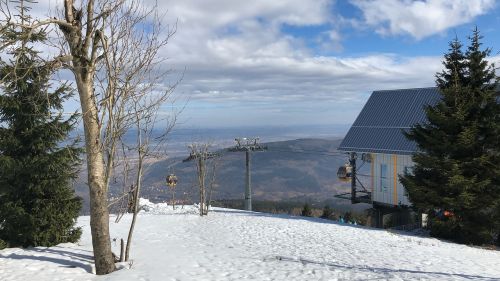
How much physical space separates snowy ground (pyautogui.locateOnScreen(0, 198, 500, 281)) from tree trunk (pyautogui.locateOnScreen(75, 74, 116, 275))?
470 millimetres

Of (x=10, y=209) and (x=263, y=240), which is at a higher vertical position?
(x=10, y=209)

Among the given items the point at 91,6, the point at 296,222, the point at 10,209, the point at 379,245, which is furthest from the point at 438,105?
the point at 10,209

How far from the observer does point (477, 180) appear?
661 inches

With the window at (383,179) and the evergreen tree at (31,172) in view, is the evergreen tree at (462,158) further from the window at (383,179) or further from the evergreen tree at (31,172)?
the evergreen tree at (31,172)

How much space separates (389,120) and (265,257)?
16439 millimetres

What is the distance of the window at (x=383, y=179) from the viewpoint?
80.3 ft

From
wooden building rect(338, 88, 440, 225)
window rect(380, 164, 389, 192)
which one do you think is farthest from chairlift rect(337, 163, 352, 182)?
window rect(380, 164, 389, 192)

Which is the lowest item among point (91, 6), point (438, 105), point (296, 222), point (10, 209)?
point (296, 222)

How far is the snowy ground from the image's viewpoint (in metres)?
9.80

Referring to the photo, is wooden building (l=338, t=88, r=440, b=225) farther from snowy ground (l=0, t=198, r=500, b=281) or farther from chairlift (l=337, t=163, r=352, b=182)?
snowy ground (l=0, t=198, r=500, b=281)

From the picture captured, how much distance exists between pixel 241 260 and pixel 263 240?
155 inches

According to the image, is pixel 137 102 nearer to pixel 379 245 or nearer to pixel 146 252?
pixel 146 252

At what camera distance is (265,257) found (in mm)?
12008

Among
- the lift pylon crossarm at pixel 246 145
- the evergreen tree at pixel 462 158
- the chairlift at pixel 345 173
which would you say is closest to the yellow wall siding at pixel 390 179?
the chairlift at pixel 345 173
